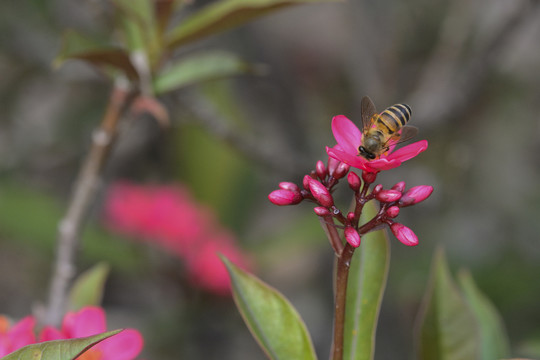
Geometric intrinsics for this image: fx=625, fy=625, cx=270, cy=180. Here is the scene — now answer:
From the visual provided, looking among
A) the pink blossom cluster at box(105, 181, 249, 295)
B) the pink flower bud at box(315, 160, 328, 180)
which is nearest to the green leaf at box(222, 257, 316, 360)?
the pink flower bud at box(315, 160, 328, 180)

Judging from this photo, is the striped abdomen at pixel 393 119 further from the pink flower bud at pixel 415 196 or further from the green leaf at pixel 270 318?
the green leaf at pixel 270 318

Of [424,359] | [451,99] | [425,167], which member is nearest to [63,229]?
[424,359]

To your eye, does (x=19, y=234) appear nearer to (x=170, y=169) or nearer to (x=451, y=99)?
(x=170, y=169)

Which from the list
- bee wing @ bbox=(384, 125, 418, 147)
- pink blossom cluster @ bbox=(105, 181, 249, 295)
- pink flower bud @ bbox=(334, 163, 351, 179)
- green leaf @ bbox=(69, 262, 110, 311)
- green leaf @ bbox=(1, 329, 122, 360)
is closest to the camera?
green leaf @ bbox=(1, 329, 122, 360)

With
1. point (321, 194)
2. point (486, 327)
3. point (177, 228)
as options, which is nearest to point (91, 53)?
point (321, 194)

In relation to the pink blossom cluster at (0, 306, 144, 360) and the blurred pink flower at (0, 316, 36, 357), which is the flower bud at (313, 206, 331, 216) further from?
the blurred pink flower at (0, 316, 36, 357)
